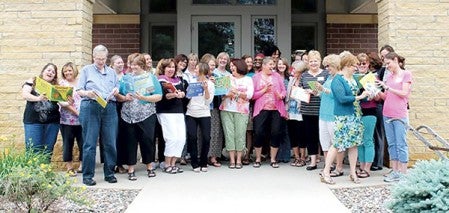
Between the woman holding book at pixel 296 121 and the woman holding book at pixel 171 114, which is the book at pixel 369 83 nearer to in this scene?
the woman holding book at pixel 296 121

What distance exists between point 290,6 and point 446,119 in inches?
191

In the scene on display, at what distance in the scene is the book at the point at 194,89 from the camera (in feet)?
25.1

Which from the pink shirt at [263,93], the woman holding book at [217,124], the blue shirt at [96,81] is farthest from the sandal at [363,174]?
the blue shirt at [96,81]

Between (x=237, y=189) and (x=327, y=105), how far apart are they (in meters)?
1.86

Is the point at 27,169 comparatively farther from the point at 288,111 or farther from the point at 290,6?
the point at 290,6

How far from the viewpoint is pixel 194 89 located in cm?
766

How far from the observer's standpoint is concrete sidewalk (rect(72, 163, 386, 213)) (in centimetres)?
579

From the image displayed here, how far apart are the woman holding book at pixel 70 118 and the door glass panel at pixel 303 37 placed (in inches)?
257

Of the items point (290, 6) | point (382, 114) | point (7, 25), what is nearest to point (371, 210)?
point (382, 114)

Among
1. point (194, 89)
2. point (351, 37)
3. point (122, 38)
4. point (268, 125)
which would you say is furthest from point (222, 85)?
point (351, 37)

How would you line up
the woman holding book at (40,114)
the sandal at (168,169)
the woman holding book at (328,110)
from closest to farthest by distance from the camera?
the woman holding book at (328,110) < the woman holding book at (40,114) < the sandal at (168,169)

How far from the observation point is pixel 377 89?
6.88 m

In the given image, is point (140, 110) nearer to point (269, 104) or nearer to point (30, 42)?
point (269, 104)

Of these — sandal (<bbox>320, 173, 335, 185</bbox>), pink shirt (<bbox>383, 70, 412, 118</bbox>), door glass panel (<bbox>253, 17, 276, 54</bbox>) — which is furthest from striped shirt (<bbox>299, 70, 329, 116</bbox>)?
door glass panel (<bbox>253, 17, 276, 54</bbox>)
